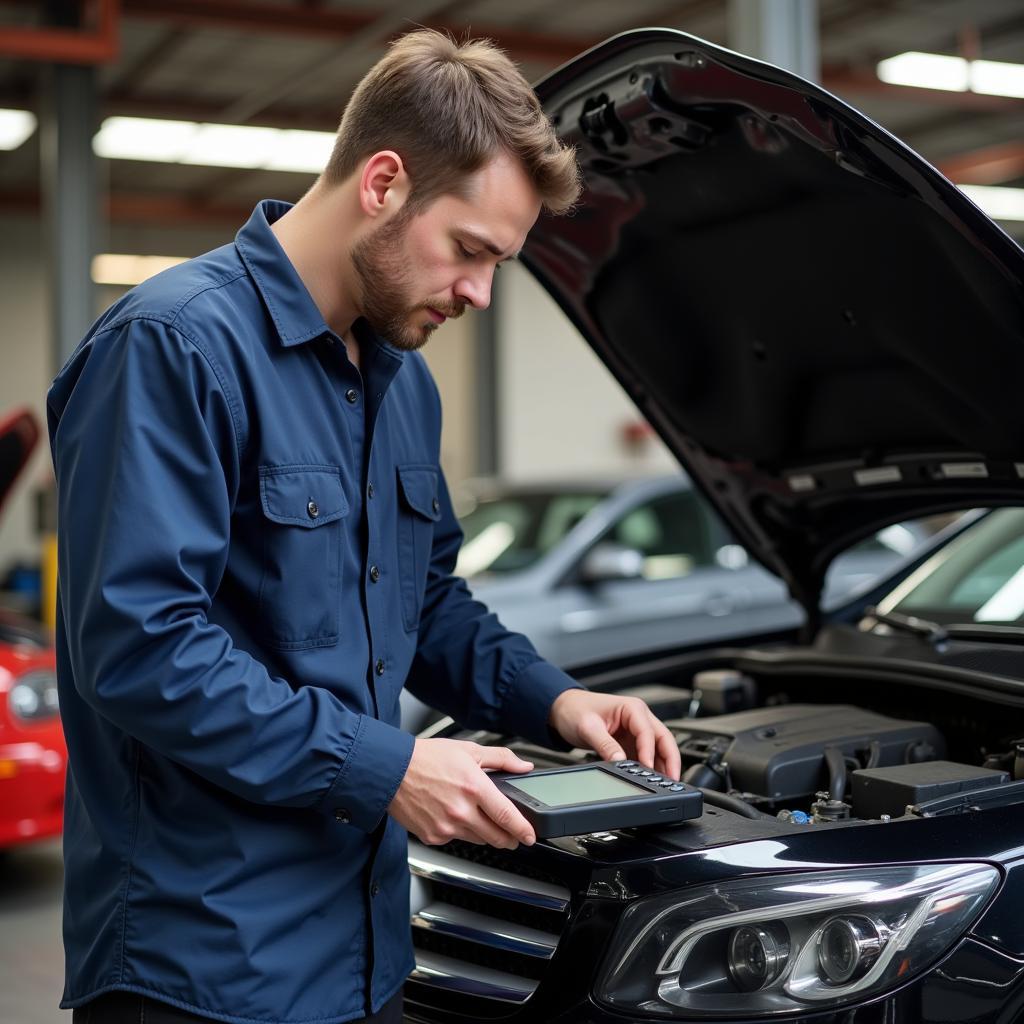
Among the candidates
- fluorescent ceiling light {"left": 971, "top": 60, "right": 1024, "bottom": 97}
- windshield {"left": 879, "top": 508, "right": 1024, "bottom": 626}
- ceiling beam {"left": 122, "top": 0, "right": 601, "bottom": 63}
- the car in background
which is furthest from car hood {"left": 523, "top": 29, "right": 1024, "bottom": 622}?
fluorescent ceiling light {"left": 971, "top": 60, "right": 1024, "bottom": 97}

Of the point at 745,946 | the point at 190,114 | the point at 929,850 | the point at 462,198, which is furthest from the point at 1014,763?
the point at 190,114

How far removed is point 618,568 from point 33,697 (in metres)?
2.45

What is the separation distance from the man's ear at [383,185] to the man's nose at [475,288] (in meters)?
0.13

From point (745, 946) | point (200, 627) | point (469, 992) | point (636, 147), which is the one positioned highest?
Result: point (636, 147)

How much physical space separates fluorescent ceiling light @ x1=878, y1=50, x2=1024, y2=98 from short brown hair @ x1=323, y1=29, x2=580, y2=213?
28.9 feet

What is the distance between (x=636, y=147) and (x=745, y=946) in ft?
4.17

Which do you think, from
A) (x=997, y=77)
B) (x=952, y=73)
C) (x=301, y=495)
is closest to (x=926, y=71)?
(x=952, y=73)

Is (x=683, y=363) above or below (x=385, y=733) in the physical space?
above

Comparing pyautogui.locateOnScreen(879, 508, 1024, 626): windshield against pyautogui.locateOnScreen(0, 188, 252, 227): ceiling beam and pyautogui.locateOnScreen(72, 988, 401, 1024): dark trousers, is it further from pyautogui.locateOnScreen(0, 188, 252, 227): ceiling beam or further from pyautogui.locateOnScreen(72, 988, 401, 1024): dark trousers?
pyautogui.locateOnScreen(0, 188, 252, 227): ceiling beam

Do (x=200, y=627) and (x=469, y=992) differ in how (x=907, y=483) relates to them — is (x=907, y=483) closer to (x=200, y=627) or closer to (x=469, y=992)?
(x=469, y=992)

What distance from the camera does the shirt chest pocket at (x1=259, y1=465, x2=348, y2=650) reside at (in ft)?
4.97

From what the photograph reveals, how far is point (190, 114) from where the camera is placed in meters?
11.4

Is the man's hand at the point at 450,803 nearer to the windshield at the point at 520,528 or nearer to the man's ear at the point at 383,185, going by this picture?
the man's ear at the point at 383,185

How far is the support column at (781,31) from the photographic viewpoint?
487 cm
